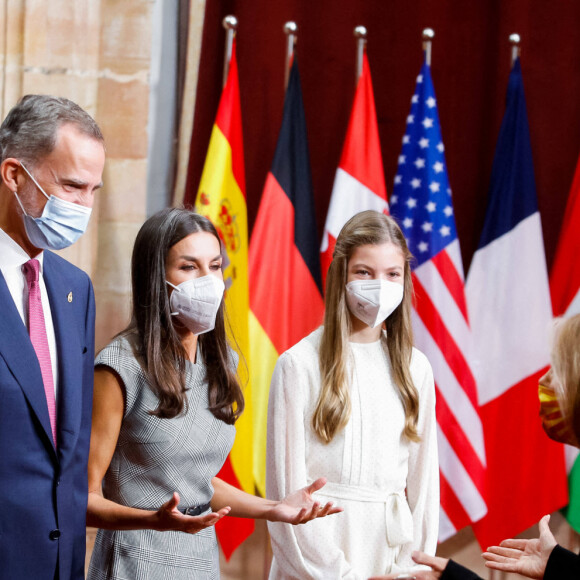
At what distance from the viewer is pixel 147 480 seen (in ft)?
7.09

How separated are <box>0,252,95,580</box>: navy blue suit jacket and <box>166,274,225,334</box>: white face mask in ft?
1.24

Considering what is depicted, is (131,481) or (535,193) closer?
(131,481)

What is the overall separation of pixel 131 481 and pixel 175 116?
289cm

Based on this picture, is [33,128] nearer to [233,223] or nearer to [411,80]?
[233,223]

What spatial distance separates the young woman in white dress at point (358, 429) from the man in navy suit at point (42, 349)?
87cm

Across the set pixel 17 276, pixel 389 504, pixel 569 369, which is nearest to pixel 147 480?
pixel 17 276

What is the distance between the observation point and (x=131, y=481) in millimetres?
2150

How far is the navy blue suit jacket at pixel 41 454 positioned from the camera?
176cm

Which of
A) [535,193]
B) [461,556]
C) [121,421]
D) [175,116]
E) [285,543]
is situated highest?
[175,116]

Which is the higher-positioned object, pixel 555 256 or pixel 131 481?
pixel 555 256

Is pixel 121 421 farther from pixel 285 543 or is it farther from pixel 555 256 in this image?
pixel 555 256

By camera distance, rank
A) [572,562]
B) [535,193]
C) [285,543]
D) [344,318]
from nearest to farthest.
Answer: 1. [572,562]
2. [285,543]
3. [344,318]
4. [535,193]

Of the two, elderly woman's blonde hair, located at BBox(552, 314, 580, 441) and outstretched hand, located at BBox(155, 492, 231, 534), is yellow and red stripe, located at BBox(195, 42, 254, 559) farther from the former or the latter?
elderly woman's blonde hair, located at BBox(552, 314, 580, 441)

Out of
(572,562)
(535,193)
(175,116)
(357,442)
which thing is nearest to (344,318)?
(357,442)
